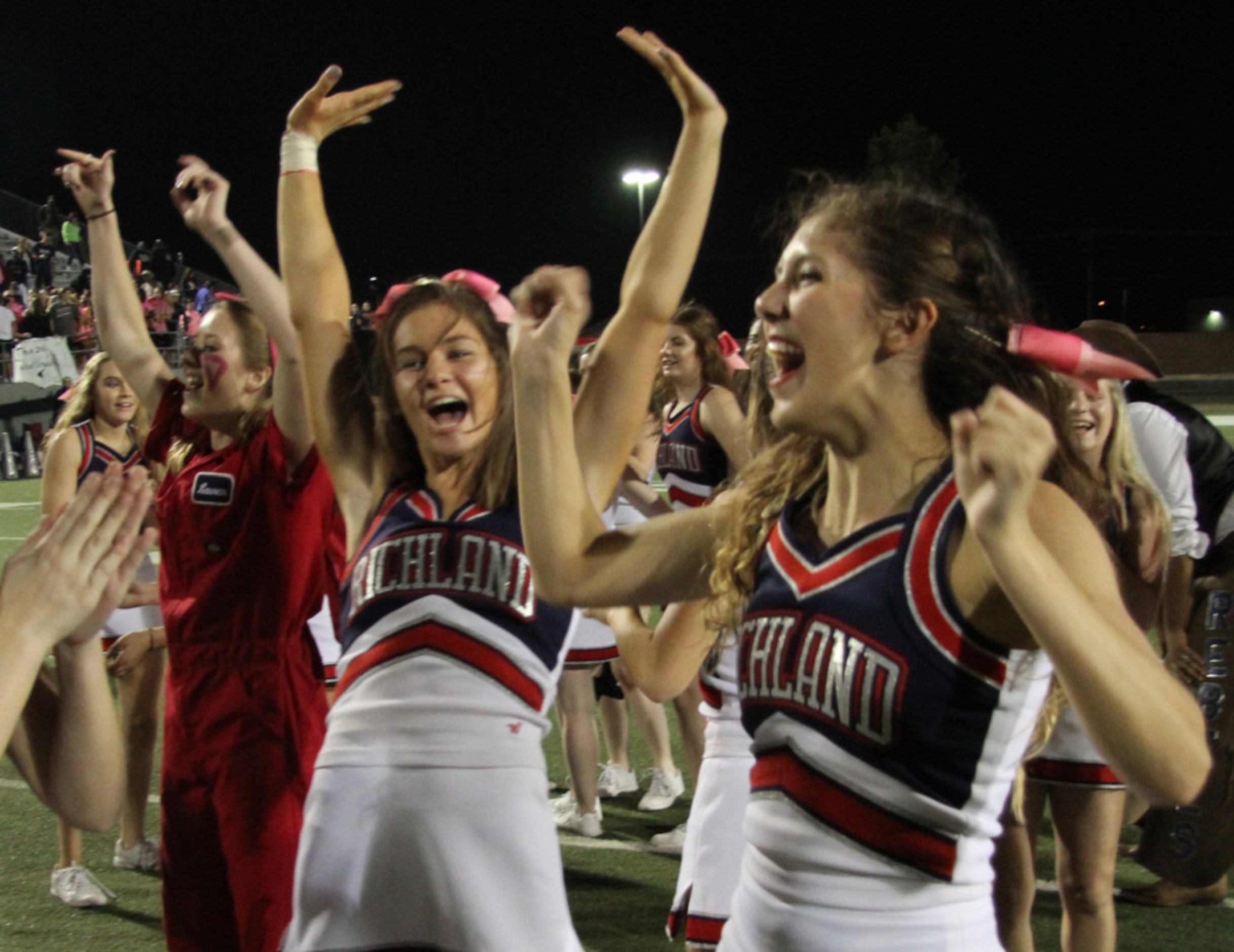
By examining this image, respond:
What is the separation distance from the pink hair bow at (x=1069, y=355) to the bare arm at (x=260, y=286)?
1.61 meters

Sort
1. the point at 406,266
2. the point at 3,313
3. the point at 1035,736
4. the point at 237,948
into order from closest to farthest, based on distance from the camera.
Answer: the point at 1035,736 → the point at 237,948 → the point at 3,313 → the point at 406,266

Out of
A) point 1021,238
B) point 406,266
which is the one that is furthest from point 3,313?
point 1021,238

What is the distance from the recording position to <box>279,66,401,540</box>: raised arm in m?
2.50

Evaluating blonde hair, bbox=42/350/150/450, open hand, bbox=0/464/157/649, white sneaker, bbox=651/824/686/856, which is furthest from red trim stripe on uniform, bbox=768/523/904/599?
blonde hair, bbox=42/350/150/450

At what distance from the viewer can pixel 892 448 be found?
1732 mm

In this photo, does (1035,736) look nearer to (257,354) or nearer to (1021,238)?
(257,354)

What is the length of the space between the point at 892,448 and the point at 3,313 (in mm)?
22254

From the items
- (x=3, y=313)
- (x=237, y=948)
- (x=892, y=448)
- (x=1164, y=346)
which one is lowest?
(x=237, y=948)

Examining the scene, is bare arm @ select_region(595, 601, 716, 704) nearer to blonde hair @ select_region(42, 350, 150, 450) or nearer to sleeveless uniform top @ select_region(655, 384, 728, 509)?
blonde hair @ select_region(42, 350, 150, 450)

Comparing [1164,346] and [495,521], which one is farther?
[1164,346]

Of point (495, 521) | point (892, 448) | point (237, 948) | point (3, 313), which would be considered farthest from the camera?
point (3, 313)

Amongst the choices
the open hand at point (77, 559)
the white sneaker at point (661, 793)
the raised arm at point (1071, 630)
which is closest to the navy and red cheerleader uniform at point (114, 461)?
the white sneaker at point (661, 793)

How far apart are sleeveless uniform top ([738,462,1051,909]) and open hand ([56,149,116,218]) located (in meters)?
2.37

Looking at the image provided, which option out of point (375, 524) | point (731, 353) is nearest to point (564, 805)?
point (731, 353)
